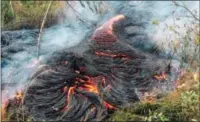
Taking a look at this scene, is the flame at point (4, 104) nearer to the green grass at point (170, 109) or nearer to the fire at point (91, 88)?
the fire at point (91, 88)

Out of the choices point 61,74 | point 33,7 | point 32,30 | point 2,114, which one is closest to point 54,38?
point 32,30

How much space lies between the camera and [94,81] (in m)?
6.15

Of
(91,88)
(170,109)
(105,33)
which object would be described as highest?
(105,33)

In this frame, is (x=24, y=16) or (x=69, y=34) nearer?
(x=69, y=34)

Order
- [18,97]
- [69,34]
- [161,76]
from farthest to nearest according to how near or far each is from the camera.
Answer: [69,34], [161,76], [18,97]

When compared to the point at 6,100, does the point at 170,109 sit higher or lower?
lower

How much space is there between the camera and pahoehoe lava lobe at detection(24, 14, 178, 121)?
5766 mm

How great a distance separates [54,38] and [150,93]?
7.65 feet

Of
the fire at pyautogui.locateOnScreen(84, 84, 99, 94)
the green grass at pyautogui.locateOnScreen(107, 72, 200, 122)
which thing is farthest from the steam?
the green grass at pyautogui.locateOnScreen(107, 72, 200, 122)

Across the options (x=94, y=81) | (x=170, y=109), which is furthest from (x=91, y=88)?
(x=170, y=109)

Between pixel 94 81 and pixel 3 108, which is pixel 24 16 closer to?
pixel 94 81

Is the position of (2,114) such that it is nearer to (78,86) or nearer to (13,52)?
(78,86)

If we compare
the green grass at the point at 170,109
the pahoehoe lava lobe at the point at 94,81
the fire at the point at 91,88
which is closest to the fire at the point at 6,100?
the pahoehoe lava lobe at the point at 94,81

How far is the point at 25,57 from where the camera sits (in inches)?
285
